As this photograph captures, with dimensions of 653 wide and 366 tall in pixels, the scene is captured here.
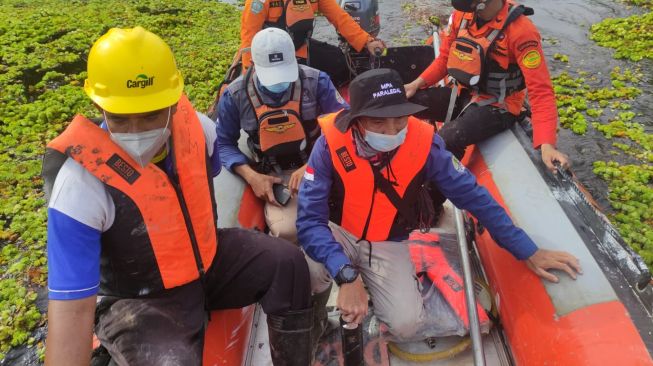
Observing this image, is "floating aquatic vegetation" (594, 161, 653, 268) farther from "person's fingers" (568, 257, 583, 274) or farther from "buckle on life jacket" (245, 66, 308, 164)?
"buckle on life jacket" (245, 66, 308, 164)

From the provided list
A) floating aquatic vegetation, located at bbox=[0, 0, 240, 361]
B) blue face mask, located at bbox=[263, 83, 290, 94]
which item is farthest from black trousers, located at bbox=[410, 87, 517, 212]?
floating aquatic vegetation, located at bbox=[0, 0, 240, 361]

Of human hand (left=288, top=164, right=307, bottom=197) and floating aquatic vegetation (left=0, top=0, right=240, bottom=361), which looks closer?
human hand (left=288, top=164, right=307, bottom=197)

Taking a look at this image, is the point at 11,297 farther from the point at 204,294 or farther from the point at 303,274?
the point at 303,274

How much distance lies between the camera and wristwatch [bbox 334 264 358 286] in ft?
6.93

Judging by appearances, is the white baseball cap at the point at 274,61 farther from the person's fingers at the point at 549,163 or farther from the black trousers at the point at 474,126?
the person's fingers at the point at 549,163

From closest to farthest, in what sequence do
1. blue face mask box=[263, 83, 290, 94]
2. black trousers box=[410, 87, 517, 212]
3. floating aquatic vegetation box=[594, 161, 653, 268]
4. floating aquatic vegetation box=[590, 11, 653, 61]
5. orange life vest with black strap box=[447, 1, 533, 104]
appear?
1. blue face mask box=[263, 83, 290, 94]
2. orange life vest with black strap box=[447, 1, 533, 104]
3. black trousers box=[410, 87, 517, 212]
4. floating aquatic vegetation box=[594, 161, 653, 268]
5. floating aquatic vegetation box=[590, 11, 653, 61]

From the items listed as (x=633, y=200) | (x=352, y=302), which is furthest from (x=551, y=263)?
(x=633, y=200)

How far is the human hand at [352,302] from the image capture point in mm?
2088

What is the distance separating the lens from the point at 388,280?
246 centimetres

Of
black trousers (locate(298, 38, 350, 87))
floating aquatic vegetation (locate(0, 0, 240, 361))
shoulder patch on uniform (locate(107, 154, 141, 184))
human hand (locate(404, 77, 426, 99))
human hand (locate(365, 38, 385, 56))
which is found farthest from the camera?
black trousers (locate(298, 38, 350, 87))

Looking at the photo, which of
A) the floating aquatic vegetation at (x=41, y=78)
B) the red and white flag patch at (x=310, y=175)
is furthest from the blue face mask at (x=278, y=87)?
the floating aquatic vegetation at (x=41, y=78)

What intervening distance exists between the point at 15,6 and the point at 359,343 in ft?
37.4

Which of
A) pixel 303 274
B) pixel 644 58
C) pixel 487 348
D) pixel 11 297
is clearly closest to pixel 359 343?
pixel 303 274

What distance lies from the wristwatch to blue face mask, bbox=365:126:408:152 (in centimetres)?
55
